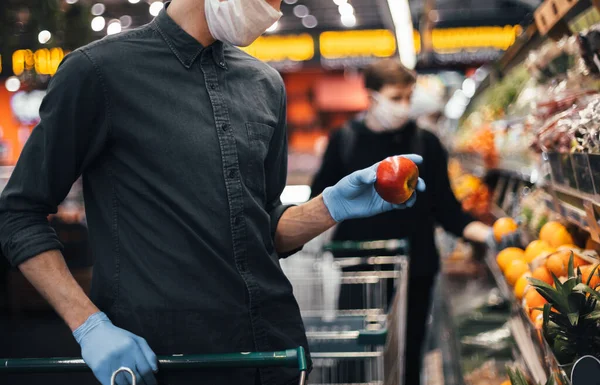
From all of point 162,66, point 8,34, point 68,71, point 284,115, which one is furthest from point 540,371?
point 8,34

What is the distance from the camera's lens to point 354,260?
3.30 metres

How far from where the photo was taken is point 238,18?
1688mm

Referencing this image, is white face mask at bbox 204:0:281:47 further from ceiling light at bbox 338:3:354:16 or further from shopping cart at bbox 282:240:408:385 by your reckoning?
ceiling light at bbox 338:3:354:16

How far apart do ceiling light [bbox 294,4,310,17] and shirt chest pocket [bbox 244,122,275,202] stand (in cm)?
1388

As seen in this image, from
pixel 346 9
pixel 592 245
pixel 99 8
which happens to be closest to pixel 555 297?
pixel 592 245

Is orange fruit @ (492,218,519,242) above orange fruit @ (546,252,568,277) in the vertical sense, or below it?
above

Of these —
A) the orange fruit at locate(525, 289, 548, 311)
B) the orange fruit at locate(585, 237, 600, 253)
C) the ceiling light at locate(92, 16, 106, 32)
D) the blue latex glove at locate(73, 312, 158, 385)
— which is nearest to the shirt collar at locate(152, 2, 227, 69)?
→ the blue latex glove at locate(73, 312, 158, 385)

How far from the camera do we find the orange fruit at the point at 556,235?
2459 millimetres

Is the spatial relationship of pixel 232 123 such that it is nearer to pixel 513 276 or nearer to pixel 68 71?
pixel 68 71

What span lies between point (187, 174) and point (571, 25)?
72.7 inches

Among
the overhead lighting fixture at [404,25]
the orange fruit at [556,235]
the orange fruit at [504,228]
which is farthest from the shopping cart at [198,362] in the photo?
the overhead lighting fixture at [404,25]

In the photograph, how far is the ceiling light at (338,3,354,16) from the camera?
569 inches

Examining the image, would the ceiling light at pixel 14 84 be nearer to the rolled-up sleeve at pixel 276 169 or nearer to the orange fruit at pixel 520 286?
the rolled-up sleeve at pixel 276 169

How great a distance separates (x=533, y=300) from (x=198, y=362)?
1.19 m
